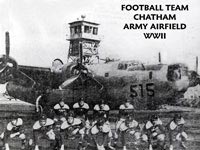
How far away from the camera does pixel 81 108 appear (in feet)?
24.2

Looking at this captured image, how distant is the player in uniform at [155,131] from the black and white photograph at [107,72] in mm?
20

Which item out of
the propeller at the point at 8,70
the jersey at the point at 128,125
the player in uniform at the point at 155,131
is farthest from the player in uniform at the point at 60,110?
the player in uniform at the point at 155,131

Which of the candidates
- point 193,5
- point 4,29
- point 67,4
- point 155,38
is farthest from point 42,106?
point 193,5

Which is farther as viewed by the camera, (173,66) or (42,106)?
(42,106)

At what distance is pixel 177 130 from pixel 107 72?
225cm

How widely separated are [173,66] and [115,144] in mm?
2125

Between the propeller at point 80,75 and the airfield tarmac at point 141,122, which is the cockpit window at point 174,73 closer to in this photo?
the airfield tarmac at point 141,122

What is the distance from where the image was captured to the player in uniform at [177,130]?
669cm

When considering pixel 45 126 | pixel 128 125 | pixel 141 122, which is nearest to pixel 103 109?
pixel 128 125

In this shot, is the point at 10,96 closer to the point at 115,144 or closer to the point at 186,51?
the point at 115,144

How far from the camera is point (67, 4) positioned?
728cm

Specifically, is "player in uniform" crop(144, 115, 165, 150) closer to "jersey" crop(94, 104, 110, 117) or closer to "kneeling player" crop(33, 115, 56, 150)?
"jersey" crop(94, 104, 110, 117)

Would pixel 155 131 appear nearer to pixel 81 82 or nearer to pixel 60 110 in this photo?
pixel 60 110

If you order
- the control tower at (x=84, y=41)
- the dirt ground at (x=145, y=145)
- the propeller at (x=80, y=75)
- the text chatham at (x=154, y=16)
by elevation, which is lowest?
the dirt ground at (x=145, y=145)
